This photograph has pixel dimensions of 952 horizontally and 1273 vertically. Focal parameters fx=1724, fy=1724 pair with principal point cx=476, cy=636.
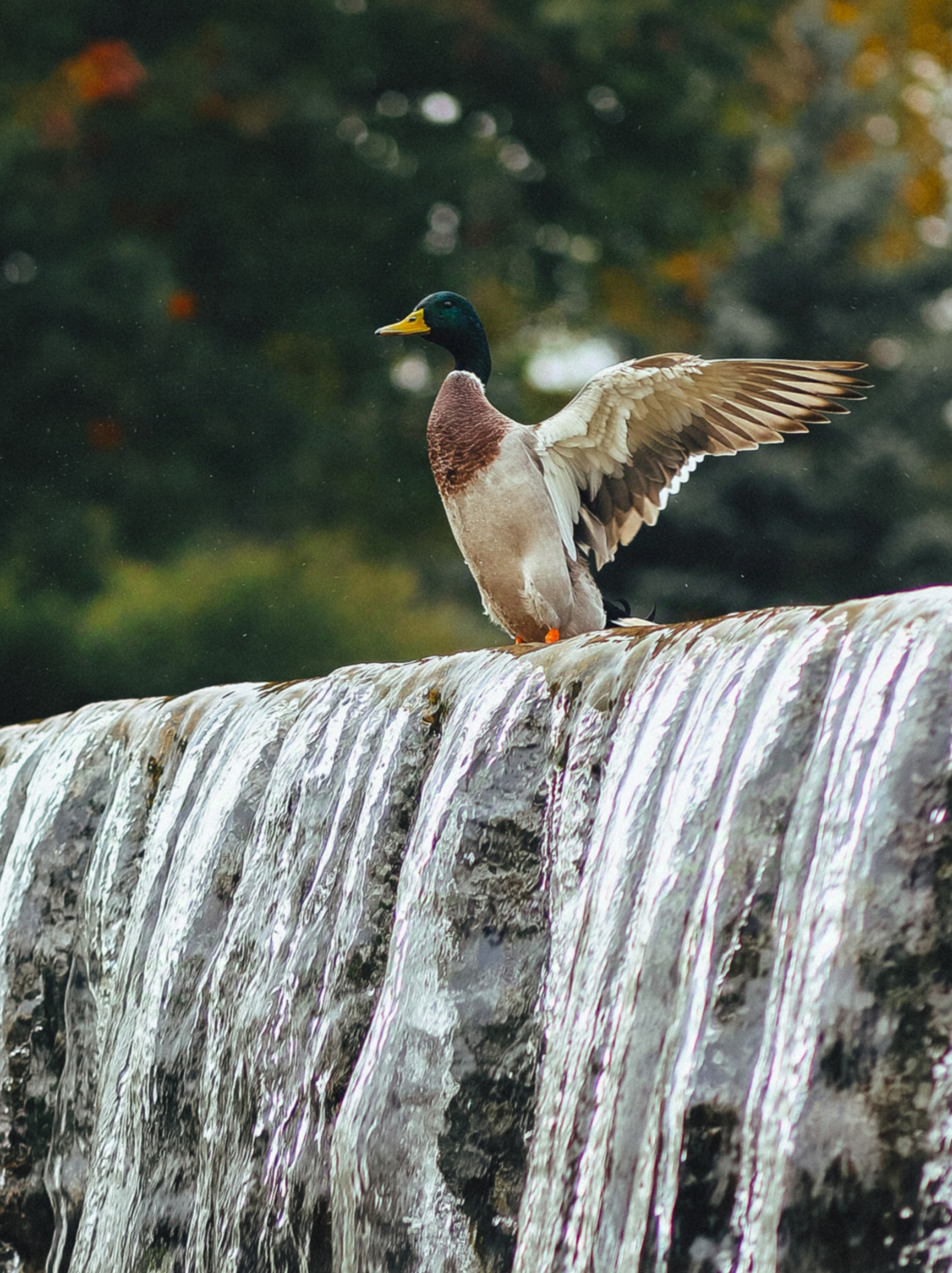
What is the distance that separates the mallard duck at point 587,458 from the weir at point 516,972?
72 centimetres

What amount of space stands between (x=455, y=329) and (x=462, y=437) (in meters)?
0.69

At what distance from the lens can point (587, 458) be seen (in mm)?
4848

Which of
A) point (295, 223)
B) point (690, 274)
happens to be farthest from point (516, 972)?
point (690, 274)

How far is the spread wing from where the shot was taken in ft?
15.0

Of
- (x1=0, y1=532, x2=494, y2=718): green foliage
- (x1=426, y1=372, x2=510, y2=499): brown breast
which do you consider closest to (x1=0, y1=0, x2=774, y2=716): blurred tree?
(x1=0, y1=532, x2=494, y2=718): green foliage

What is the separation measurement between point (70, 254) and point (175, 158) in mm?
1390

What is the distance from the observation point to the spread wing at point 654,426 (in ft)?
15.0

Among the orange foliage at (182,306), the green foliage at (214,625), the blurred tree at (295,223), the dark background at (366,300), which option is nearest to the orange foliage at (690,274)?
the dark background at (366,300)

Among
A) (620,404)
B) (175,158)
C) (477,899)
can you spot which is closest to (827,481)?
(175,158)

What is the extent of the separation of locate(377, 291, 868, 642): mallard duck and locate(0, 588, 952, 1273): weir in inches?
28.2

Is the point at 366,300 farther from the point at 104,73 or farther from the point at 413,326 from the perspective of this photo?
the point at 413,326

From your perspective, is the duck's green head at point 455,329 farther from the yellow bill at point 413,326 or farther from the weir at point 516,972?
the weir at point 516,972

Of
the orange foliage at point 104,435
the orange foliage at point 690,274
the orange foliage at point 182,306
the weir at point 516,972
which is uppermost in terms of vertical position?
the orange foliage at point 690,274

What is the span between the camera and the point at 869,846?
8.38 ft
